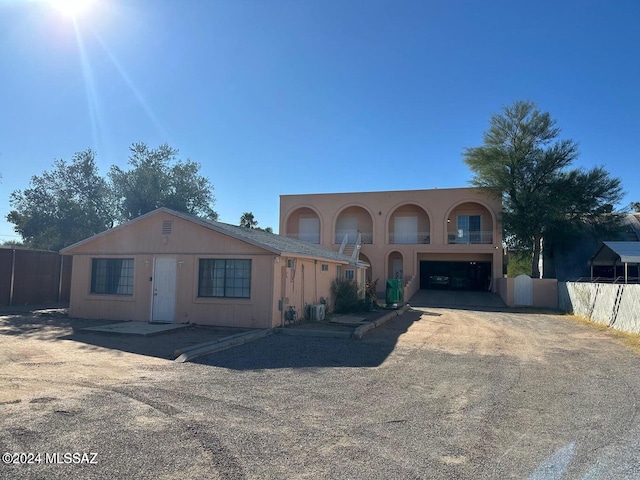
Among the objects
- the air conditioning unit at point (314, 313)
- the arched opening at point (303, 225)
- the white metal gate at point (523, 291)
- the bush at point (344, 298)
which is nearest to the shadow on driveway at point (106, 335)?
the air conditioning unit at point (314, 313)

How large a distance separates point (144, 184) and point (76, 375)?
81.8ft

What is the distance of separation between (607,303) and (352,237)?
78.1 ft

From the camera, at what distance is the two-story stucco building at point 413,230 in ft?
119

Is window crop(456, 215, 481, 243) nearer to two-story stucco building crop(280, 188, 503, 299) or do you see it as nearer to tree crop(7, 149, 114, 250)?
two-story stucco building crop(280, 188, 503, 299)

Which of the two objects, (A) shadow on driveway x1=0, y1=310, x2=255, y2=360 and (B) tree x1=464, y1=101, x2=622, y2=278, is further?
(B) tree x1=464, y1=101, x2=622, y2=278

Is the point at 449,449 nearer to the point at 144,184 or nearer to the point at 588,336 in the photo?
the point at 588,336

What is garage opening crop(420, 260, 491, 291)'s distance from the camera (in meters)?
38.7

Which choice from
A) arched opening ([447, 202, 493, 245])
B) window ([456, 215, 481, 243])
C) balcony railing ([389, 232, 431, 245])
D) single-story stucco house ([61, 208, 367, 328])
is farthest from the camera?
balcony railing ([389, 232, 431, 245])

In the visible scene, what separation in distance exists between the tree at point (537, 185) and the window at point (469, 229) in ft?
8.27

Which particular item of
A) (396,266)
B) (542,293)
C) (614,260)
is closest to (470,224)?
(396,266)

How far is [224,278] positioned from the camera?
14727 millimetres

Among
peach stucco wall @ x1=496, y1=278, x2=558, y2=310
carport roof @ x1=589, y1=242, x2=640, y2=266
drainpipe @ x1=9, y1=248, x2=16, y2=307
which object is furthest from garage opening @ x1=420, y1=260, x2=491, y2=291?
drainpipe @ x1=9, y1=248, x2=16, y2=307

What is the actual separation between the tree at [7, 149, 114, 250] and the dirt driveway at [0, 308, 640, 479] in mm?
22175

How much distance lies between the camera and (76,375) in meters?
7.78
